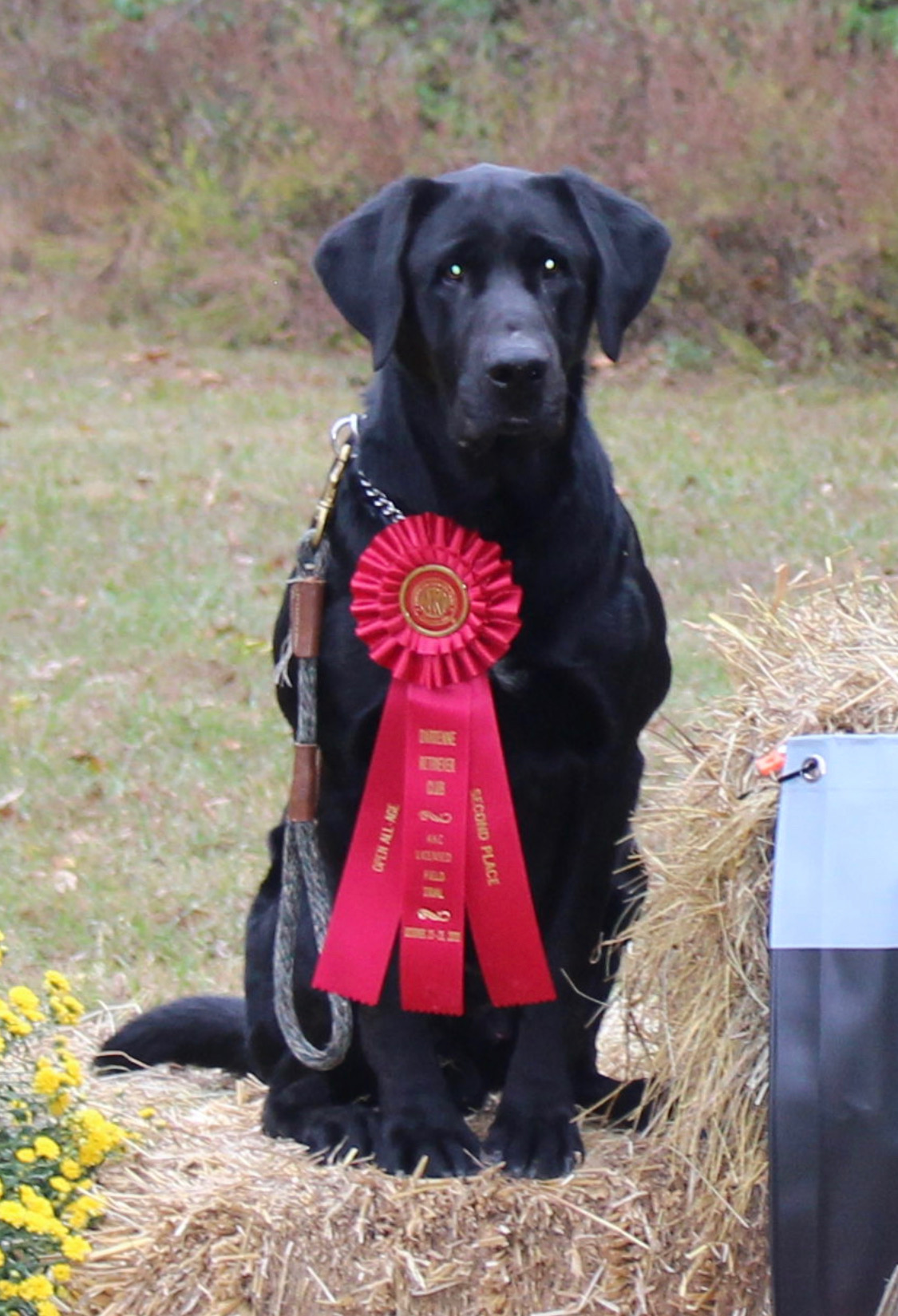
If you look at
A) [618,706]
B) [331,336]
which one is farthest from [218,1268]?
[331,336]

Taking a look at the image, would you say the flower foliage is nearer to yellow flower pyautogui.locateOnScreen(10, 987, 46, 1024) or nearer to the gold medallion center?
yellow flower pyautogui.locateOnScreen(10, 987, 46, 1024)

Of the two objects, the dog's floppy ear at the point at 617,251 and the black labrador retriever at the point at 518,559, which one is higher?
the dog's floppy ear at the point at 617,251

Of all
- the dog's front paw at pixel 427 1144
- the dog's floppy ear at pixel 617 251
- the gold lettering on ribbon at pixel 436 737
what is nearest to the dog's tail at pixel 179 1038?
the dog's front paw at pixel 427 1144

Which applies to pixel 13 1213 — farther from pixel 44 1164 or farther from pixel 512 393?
pixel 512 393

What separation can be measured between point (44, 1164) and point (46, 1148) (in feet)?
0.31

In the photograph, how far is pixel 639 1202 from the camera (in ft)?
8.21

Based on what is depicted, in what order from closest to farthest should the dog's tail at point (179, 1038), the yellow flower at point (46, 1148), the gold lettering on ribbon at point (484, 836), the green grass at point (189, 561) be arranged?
Result: the yellow flower at point (46, 1148), the gold lettering on ribbon at point (484, 836), the dog's tail at point (179, 1038), the green grass at point (189, 561)

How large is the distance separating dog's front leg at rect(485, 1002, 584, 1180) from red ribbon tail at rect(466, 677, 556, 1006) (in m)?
0.05

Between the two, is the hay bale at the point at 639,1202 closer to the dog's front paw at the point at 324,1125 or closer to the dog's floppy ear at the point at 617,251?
the dog's front paw at the point at 324,1125

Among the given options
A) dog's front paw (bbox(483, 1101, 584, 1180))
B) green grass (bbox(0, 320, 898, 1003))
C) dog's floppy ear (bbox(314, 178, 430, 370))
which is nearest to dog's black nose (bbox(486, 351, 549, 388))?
dog's floppy ear (bbox(314, 178, 430, 370))

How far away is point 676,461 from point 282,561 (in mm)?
2050

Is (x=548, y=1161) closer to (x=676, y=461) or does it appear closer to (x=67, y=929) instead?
(x=67, y=929)

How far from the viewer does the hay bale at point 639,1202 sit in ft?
7.84

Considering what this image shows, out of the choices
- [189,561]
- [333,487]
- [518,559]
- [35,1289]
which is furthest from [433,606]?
[189,561]
